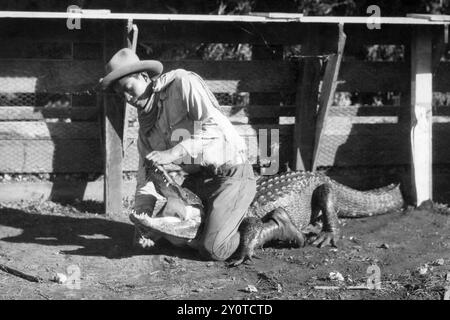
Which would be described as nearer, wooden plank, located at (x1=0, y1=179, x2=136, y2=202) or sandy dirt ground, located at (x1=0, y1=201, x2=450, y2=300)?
sandy dirt ground, located at (x1=0, y1=201, x2=450, y2=300)

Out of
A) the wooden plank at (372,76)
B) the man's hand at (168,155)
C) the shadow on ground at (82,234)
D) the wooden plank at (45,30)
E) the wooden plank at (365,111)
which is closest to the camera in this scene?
the man's hand at (168,155)

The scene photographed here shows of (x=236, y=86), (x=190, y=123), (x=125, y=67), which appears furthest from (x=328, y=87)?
(x=125, y=67)

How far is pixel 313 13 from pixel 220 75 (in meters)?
2.63

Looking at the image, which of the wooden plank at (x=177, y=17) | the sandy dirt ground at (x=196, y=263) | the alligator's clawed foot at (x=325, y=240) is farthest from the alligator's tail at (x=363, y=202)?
the wooden plank at (x=177, y=17)

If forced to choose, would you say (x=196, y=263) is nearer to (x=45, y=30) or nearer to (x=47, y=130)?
(x=47, y=130)

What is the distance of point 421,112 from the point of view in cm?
807

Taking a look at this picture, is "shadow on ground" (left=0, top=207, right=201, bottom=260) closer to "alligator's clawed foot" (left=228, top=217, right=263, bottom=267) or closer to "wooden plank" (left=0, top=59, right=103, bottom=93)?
"alligator's clawed foot" (left=228, top=217, right=263, bottom=267)

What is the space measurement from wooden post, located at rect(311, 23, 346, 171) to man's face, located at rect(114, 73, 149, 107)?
2080 millimetres

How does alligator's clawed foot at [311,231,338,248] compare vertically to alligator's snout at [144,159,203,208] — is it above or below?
below

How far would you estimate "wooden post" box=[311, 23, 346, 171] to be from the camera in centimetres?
754

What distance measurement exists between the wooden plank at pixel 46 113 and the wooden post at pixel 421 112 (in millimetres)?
3059

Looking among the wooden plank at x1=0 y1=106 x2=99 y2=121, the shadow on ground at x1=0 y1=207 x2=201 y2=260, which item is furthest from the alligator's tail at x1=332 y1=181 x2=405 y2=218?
the wooden plank at x1=0 y1=106 x2=99 y2=121

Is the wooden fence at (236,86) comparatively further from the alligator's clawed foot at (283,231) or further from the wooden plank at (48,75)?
the alligator's clawed foot at (283,231)

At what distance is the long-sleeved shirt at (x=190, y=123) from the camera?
6.17 m
